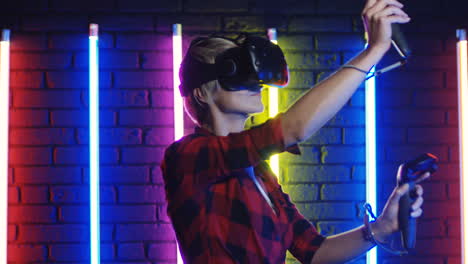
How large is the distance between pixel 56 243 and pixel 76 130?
556mm

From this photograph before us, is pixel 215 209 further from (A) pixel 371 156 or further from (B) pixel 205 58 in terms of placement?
(A) pixel 371 156

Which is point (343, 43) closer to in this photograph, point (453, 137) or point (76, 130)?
point (453, 137)

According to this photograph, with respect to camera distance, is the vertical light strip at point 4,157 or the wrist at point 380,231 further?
the vertical light strip at point 4,157

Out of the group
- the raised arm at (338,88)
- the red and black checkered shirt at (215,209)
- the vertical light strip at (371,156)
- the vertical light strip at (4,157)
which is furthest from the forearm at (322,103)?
the vertical light strip at (4,157)

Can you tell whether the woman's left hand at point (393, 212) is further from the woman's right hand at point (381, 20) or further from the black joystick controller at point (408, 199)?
the woman's right hand at point (381, 20)

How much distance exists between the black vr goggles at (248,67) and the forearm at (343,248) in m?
0.52

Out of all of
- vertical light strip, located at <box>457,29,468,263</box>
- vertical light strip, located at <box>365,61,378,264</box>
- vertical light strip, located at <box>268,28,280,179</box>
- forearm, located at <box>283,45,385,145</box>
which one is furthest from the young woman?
vertical light strip, located at <box>457,29,468,263</box>

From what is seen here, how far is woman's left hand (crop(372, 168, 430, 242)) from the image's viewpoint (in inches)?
46.0

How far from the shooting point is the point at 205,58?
50.2 inches

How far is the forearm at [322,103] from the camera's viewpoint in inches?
35.9

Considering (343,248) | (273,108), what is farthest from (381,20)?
(273,108)

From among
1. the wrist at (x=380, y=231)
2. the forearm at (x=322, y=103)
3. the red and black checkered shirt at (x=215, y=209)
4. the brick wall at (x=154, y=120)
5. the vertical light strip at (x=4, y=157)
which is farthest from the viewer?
the brick wall at (x=154, y=120)

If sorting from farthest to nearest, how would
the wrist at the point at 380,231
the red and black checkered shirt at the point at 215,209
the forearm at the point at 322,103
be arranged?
the wrist at the point at 380,231 → the red and black checkered shirt at the point at 215,209 → the forearm at the point at 322,103

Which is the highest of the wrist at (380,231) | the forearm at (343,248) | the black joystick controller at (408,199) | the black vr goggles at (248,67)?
the black vr goggles at (248,67)
